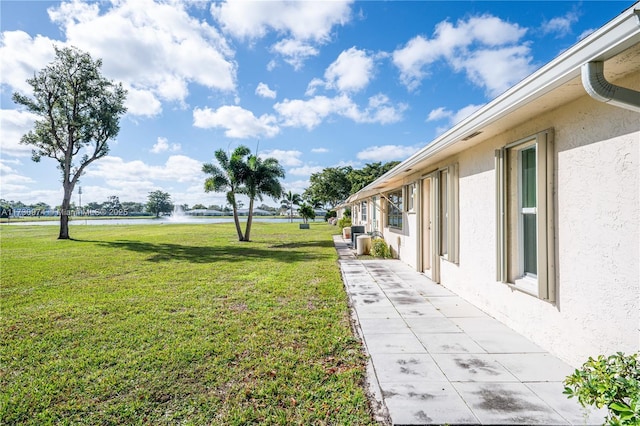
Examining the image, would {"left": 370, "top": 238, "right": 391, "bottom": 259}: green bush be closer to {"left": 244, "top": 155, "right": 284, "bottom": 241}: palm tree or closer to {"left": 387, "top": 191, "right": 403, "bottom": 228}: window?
{"left": 387, "top": 191, "right": 403, "bottom": 228}: window

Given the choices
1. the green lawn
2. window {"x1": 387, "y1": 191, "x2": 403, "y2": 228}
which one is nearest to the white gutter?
the green lawn

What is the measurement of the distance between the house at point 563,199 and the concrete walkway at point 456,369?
38 cm

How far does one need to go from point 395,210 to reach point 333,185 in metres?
40.6

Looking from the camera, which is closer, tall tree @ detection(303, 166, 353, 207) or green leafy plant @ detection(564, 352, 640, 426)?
green leafy plant @ detection(564, 352, 640, 426)

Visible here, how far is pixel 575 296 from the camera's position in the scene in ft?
10.6

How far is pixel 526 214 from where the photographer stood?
4.24 m

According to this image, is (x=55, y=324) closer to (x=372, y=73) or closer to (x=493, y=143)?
(x=493, y=143)

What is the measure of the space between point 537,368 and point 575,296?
0.85m

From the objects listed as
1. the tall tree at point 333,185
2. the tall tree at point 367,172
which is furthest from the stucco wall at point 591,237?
the tall tree at point 333,185

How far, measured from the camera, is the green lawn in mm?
2715

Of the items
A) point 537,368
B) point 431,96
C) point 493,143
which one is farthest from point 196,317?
point 431,96

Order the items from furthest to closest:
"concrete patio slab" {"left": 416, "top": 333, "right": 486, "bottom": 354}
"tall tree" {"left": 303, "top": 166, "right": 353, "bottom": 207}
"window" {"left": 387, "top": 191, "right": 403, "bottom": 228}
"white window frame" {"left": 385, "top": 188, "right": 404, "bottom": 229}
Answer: "tall tree" {"left": 303, "top": 166, "right": 353, "bottom": 207} → "window" {"left": 387, "top": 191, "right": 403, "bottom": 228} → "white window frame" {"left": 385, "top": 188, "right": 404, "bottom": 229} → "concrete patio slab" {"left": 416, "top": 333, "right": 486, "bottom": 354}

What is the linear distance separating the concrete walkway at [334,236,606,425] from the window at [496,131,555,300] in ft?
2.62

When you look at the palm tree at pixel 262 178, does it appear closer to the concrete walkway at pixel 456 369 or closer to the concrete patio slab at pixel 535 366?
the concrete walkway at pixel 456 369
